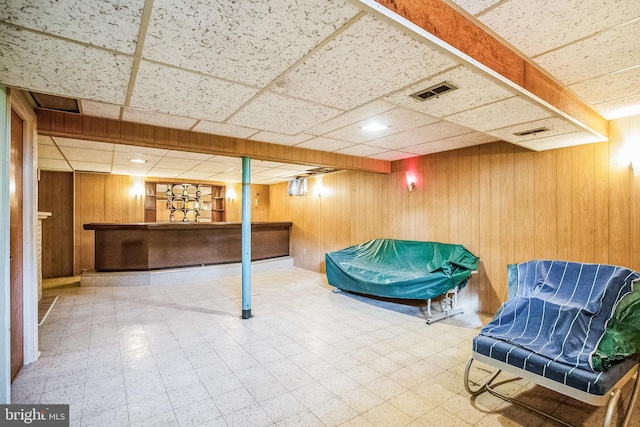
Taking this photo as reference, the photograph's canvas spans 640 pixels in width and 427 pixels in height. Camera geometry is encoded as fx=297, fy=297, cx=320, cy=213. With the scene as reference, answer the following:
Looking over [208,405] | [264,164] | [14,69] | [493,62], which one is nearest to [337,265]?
[264,164]

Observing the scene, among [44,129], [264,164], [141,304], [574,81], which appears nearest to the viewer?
[574,81]

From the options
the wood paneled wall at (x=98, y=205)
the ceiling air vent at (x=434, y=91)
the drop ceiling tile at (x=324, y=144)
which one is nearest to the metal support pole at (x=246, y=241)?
the drop ceiling tile at (x=324, y=144)

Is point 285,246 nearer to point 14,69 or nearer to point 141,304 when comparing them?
point 141,304

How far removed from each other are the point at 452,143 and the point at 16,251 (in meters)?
4.98

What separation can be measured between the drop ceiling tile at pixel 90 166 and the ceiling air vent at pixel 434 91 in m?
6.45

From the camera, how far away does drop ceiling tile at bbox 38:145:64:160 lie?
15.1 ft

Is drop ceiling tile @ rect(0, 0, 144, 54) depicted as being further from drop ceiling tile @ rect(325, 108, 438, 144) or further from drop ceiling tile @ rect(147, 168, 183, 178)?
drop ceiling tile @ rect(147, 168, 183, 178)

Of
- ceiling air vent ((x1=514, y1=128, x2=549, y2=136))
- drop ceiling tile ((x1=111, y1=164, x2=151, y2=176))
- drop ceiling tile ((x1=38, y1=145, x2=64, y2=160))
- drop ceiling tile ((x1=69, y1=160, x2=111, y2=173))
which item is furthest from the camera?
drop ceiling tile ((x1=111, y1=164, x2=151, y2=176))

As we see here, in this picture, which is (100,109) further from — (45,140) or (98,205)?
(98,205)

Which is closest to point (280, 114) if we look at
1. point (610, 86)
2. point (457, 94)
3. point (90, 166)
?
point (457, 94)

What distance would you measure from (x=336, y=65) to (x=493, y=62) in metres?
0.96

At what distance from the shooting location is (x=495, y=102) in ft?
7.50

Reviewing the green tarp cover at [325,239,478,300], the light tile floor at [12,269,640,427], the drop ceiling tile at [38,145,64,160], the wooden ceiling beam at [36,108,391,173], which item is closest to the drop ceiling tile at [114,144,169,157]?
the drop ceiling tile at [38,145,64,160]

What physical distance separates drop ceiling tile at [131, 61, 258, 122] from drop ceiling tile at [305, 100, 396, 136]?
943 mm
